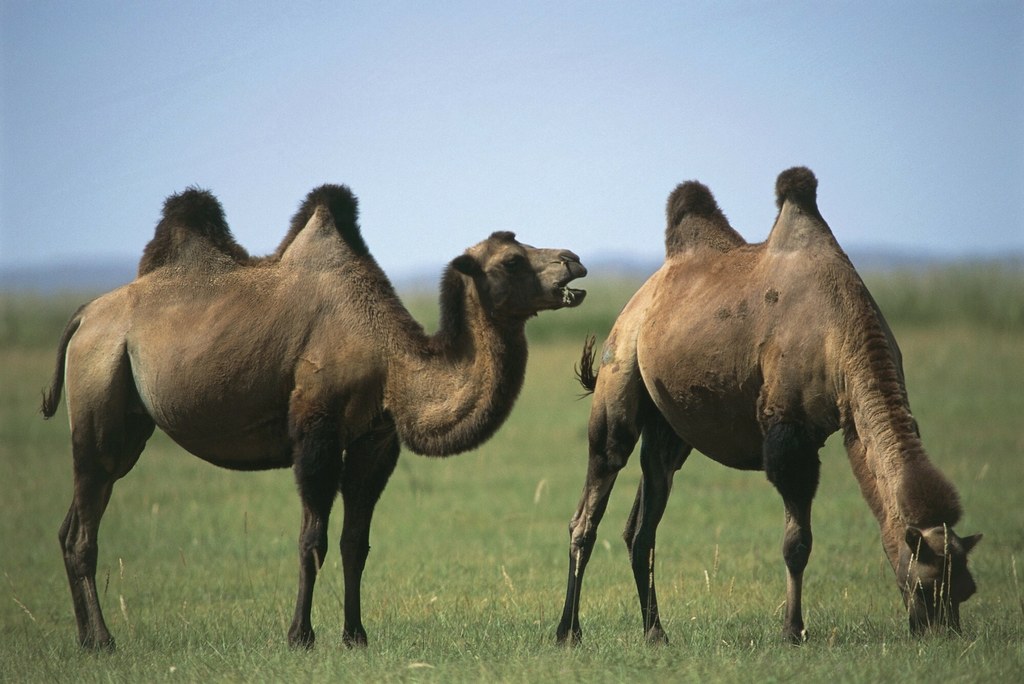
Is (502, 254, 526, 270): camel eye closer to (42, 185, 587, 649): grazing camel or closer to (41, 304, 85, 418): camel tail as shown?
(42, 185, 587, 649): grazing camel

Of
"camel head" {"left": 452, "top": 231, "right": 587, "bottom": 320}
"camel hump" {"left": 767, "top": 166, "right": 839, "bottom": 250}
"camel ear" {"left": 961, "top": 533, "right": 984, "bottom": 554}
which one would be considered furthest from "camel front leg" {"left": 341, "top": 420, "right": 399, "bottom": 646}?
"camel ear" {"left": 961, "top": 533, "right": 984, "bottom": 554}

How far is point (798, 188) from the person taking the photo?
8.42m

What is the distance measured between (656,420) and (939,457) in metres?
9.02

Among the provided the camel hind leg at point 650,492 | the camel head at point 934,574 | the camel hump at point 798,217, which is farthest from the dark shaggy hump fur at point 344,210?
the camel head at point 934,574

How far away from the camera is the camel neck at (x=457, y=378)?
7.93 m

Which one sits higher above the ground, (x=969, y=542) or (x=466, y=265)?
(x=466, y=265)

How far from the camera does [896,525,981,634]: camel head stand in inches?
266

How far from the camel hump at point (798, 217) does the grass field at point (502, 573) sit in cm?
243

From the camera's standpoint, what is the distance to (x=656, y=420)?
9.08 metres

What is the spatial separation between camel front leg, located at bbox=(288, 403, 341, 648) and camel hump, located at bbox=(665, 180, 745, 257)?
9.45ft

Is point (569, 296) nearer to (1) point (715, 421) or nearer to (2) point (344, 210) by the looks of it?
(1) point (715, 421)

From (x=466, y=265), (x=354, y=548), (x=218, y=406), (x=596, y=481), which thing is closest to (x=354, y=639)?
(x=354, y=548)

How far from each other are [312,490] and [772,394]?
291 centimetres

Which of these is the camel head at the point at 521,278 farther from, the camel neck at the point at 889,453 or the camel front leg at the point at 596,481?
the camel neck at the point at 889,453
